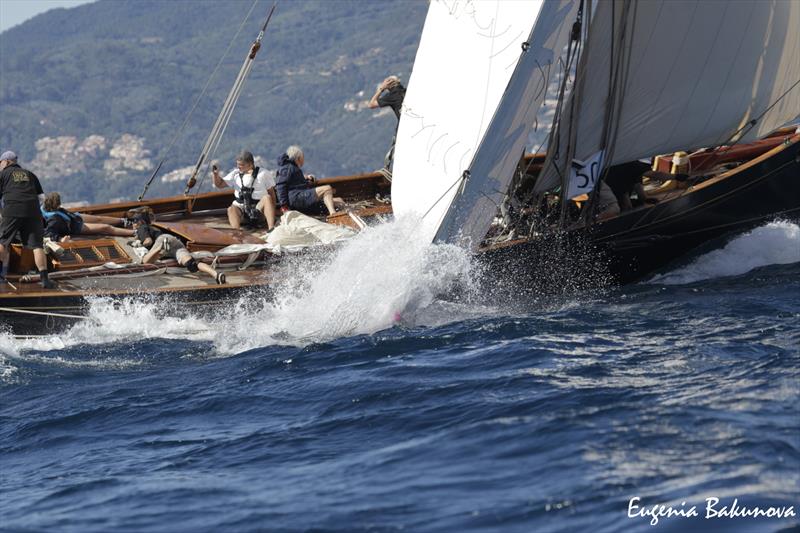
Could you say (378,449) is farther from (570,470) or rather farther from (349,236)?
(349,236)

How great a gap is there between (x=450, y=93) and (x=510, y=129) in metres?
0.70

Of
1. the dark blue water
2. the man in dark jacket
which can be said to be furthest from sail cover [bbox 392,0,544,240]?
the man in dark jacket

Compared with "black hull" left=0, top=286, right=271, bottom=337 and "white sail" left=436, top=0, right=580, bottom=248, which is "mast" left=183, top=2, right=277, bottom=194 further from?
"white sail" left=436, top=0, right=580, bottom=248

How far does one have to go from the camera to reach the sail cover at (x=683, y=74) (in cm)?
1214

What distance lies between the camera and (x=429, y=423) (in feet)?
26.1

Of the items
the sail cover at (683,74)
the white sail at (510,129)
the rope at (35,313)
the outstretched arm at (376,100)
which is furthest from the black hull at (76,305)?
the sail cover at (683,74)

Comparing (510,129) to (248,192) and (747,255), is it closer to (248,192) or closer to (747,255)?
(747,255)

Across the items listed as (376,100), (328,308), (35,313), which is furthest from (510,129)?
(35,313)

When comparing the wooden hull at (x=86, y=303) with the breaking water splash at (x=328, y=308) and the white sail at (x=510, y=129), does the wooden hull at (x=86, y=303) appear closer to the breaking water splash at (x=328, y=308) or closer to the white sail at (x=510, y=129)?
the breaking water splash at (x=328, y=308)

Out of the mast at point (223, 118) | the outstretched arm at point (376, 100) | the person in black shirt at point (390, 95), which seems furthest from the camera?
the mast at point (223, 118)

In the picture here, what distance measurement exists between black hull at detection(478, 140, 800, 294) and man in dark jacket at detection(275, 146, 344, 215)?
2.55 meters

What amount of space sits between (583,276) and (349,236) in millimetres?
2220

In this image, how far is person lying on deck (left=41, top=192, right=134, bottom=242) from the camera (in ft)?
44.0

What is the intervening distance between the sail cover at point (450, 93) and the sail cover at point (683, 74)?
0.84 meters
